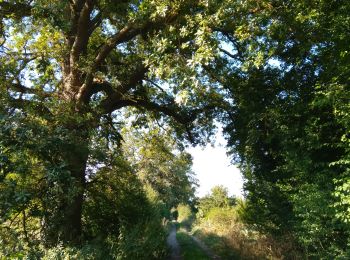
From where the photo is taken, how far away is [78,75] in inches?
526

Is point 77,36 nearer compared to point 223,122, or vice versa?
point 77,36

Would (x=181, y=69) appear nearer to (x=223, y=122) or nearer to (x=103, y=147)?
(x=103, y=147)

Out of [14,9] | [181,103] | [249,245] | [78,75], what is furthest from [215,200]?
[14,9]

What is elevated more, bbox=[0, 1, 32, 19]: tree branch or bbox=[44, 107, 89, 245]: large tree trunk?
bbox=[0, 1, 32, 19]: tree branch

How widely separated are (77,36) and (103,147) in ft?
14.4

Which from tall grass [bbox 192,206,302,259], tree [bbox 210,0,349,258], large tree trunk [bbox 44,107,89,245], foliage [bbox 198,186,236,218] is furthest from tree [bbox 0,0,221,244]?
foliage [bbox 198,186,236,218]

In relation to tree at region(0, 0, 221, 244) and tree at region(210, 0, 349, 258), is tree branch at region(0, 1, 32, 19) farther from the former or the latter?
tree at region(210, 0, 349, 258)

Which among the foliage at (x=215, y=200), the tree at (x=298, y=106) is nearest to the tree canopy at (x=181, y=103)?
the tree at (x=298, y=106)

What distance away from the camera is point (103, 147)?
39.3 ft

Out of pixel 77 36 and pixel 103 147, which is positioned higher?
pixel 77 36

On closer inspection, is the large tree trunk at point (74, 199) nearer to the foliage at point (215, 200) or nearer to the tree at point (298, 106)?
the tree at point (298, 106)

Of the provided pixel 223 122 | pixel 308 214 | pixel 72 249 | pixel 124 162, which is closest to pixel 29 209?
pixel 72 249

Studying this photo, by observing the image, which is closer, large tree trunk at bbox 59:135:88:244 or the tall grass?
large tree trunk at bbox 59:135:88:244

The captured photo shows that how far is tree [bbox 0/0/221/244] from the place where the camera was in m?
9.46
